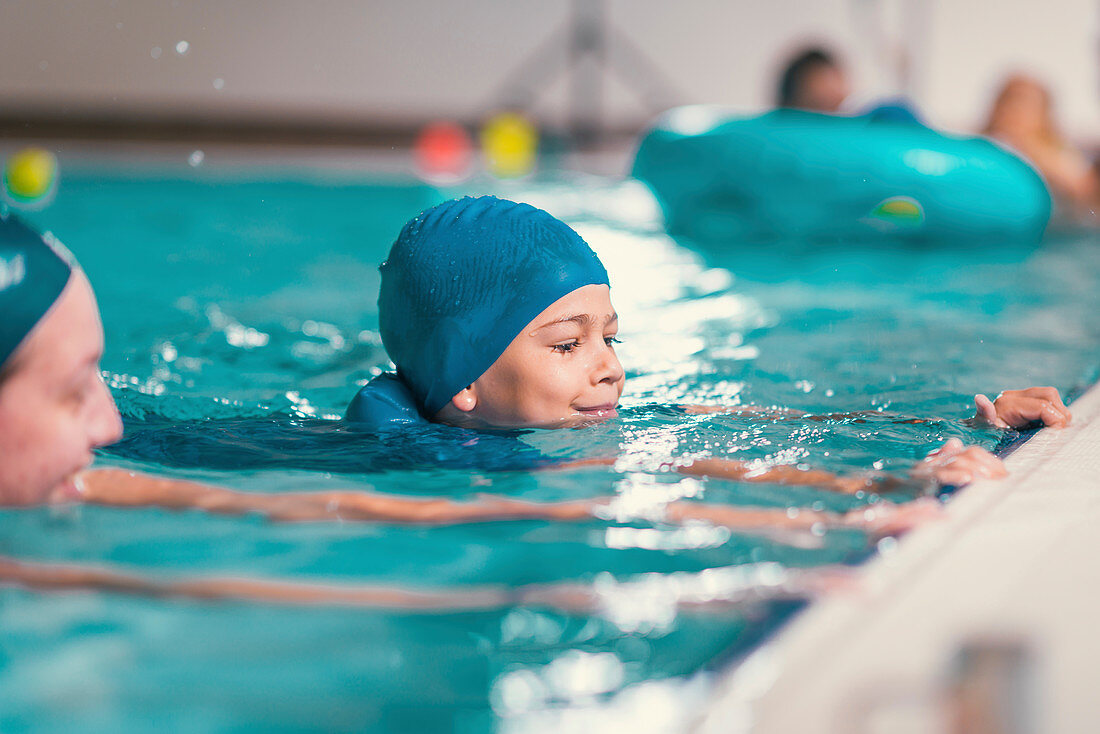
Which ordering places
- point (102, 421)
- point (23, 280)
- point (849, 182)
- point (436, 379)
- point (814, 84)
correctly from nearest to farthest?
1. point (23, 280)
2. point (102, 421)
3. point (436, 379)
4. point (849, 182)
5. point (814, 84)

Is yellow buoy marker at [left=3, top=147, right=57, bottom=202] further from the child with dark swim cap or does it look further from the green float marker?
the child with dark swim cap

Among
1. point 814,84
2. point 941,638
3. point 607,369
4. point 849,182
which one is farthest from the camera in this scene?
point 814,84

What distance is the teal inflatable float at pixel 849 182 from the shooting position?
19.4 ft

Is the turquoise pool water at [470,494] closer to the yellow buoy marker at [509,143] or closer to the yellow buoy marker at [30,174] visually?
the yellow buoy marker at [30,174]

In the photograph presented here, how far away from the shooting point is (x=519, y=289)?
7.58 ft

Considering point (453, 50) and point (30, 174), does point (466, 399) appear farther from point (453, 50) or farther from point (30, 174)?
point (453, 50)

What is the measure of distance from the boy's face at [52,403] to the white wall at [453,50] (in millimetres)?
11206

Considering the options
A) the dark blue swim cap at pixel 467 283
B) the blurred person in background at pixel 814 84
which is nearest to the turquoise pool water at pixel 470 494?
the dark blue swim cap at pixel 467 283

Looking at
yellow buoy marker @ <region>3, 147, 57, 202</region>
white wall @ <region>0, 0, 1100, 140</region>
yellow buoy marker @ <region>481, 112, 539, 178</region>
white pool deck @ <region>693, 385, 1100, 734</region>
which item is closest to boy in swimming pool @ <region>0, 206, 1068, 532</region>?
white pool deck @ <region>693, 385, 1100, 734</region>

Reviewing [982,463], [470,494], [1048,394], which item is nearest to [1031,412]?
[1048,394]

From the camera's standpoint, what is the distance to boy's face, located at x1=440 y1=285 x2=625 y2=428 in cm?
226

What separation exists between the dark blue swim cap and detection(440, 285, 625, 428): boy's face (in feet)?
0.09

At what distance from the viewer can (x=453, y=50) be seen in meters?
13.1

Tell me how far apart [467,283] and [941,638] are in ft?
4.64
